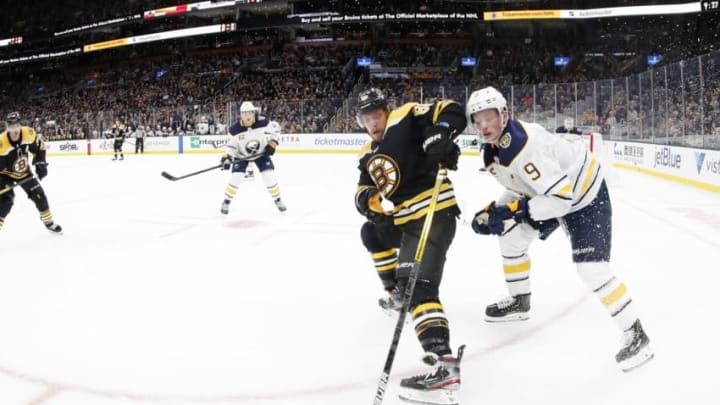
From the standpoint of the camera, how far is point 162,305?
3.42m

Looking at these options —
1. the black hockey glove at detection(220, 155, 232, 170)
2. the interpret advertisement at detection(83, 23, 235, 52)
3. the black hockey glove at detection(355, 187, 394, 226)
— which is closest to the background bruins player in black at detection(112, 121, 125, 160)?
the interpret advertisement at detection(83, 23, 235, 52)

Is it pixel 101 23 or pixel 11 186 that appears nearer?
pixel 11 186

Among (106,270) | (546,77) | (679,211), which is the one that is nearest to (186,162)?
(106,270)

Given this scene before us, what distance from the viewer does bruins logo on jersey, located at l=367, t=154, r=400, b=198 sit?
2.48 m

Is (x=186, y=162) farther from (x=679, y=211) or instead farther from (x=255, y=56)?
(x=255, y=56)

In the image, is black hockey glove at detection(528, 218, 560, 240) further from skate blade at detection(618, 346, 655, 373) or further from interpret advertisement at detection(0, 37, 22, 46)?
interpret advertisement at detection(0, 37, 22, 46)

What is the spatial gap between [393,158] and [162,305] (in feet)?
6.19

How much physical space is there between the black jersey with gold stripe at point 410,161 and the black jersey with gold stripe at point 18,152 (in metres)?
4.35

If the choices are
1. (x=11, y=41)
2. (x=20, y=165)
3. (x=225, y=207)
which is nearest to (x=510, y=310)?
(x=225, y=207)

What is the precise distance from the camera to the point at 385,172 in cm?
250

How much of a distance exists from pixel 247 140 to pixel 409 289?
16.0 feet

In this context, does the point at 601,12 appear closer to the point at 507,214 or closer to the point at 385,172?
the point at 507,214

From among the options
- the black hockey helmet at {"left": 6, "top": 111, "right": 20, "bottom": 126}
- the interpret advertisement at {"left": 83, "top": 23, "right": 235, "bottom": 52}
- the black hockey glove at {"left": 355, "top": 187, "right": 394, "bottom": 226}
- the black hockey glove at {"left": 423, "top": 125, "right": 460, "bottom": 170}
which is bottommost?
the black hockey glove at {"left": 355, "top": 187, "right": 394, "bottom": 226}

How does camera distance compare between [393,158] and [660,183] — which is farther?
[660,183]
